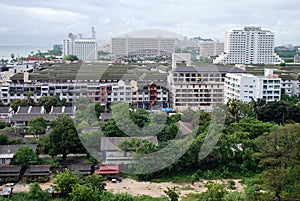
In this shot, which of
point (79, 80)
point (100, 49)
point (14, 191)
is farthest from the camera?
point (100, 49)

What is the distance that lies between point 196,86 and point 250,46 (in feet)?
48.0

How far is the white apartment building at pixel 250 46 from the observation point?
2398cm

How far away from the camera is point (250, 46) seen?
24156 millimetres

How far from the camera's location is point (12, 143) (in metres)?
7.20

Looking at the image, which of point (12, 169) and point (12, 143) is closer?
point (12, 169)

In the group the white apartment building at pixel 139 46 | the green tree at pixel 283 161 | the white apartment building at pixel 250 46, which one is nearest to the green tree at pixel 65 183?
the green tree at pixel 283 161

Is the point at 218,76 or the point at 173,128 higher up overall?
the point at 218,76

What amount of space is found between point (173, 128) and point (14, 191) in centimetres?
310

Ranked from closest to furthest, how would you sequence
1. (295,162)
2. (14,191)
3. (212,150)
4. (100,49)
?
(295,162)
(14,191)
(212,150)
(100,49)

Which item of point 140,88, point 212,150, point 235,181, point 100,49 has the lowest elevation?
point 235,181

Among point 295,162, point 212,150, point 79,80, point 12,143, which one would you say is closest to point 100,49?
point 79,80

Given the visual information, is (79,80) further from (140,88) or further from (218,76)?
(218,76)

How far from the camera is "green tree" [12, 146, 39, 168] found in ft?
20.4

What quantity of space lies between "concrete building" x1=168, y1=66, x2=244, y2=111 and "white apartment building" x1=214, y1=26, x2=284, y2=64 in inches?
504
